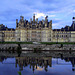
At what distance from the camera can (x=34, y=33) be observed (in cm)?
6744

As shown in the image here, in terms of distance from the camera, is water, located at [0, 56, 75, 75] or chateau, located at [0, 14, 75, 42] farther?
chateau, located at [0, 14, 75, 42]

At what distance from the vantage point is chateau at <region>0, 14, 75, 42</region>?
217 feet

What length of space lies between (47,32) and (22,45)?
17.7 m

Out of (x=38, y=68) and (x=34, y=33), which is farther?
(x=34, y=33)

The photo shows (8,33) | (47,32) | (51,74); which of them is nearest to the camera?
(51,74)

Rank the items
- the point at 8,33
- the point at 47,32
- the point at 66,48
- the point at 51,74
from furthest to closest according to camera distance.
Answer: the point at 8,33, the point at 47,32, the point at 66,48, the point at 51,74

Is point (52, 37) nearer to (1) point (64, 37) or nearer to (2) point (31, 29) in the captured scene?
(1) point (64, 37)

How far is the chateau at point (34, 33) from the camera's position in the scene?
217ft

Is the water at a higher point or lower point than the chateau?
lower

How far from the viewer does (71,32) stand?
69188 mm

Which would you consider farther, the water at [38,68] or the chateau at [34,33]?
the chateau at [34,33]

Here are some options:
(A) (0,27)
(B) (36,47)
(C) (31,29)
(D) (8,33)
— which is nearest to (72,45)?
(B) (36,47)

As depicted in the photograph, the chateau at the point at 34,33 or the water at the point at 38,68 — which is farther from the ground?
the chateau at the point at 34,33

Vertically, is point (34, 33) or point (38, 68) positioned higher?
point (34, 33)
